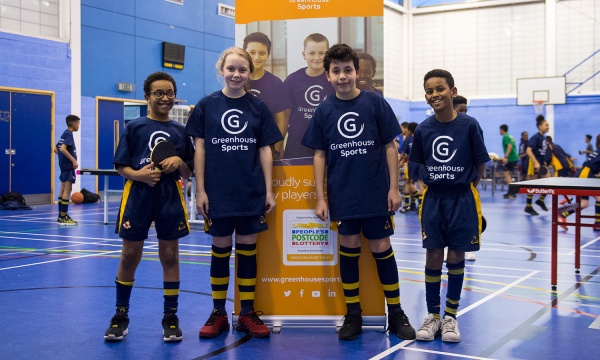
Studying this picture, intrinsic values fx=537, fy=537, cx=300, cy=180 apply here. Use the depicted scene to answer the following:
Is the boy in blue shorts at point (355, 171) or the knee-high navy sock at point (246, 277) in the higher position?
the boy in blue shorts at point (355, 171)

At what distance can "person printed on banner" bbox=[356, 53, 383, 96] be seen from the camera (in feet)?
11.6

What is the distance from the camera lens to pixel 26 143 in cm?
1213

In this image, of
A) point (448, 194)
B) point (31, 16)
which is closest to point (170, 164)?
point (448, 194)

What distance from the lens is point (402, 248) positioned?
6.56m

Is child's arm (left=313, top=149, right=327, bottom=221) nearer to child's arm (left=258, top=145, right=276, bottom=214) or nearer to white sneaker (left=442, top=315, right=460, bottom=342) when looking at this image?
child's arm (left=258, top=145, right=276, bottom=214)

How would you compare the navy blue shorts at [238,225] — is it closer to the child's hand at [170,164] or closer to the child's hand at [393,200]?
the child's hand at [170,164]

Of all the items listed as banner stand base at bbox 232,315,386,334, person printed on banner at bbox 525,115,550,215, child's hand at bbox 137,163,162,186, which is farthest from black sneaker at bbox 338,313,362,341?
person printed on banner at bbox 525,115,550,215

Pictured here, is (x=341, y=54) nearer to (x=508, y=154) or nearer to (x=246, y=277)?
(x=246, y=277)

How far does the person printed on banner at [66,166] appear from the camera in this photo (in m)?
8.68

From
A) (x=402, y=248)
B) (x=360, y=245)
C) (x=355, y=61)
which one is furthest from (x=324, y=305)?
(x=402, y=248)

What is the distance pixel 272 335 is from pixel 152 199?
111cm

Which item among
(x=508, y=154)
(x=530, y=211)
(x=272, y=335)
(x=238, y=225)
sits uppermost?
(x=508, y=154)

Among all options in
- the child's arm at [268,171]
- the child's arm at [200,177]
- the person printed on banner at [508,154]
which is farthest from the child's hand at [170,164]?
the person printed on banner at [508,154]

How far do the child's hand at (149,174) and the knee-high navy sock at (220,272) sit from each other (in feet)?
1.79
